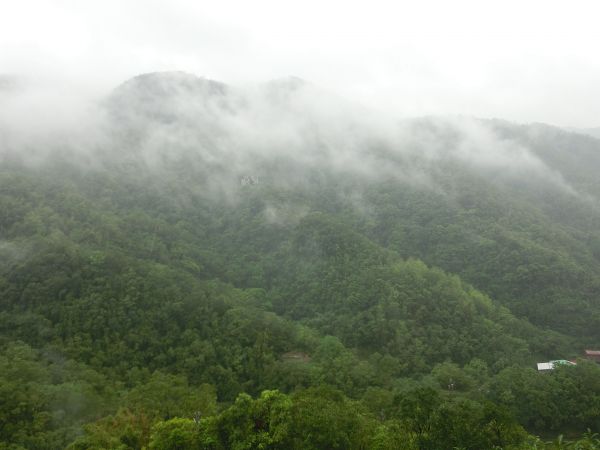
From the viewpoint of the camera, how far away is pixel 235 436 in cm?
2870

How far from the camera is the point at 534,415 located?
160 feet

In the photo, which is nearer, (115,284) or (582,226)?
(115,284)

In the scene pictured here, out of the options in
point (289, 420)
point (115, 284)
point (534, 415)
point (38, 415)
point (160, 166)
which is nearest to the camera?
point (289, 420)

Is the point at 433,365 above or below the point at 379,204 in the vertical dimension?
below

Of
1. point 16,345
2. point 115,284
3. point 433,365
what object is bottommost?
point 433,365

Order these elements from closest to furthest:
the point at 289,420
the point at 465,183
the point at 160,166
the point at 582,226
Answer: the point at 289,420
the point at 582,226
the point at 465,183
the point at 160,166

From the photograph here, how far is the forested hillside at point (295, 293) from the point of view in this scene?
35.5 metres

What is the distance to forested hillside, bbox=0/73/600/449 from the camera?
117 feet

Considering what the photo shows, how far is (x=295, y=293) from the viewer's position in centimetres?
9100

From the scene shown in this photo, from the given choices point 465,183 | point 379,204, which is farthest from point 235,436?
point 465,183

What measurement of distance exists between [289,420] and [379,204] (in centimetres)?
10179

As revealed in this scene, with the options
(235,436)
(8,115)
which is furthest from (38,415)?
(8,115)

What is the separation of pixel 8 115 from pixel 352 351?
164 m

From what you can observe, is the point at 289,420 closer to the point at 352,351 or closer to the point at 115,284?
the point at 352,351
